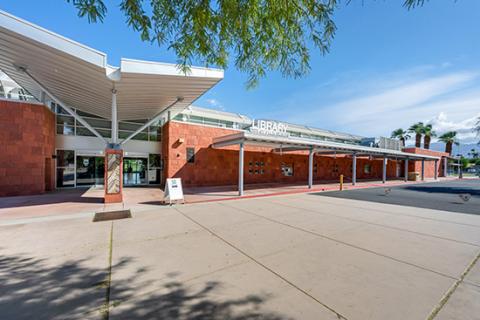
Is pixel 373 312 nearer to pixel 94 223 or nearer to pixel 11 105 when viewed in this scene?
pixel 94 223

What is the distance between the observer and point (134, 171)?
53.5ft

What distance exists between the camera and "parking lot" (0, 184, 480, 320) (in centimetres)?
257

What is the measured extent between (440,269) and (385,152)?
2077 centimetres

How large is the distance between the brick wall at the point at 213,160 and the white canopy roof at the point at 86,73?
2950 millimetres

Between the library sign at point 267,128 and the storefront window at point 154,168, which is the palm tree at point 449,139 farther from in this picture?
the storefront window at point 154,168

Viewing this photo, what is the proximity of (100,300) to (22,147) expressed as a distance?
12798 mm

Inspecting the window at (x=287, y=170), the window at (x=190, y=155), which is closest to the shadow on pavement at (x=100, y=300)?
the window at (x=190, y=155)

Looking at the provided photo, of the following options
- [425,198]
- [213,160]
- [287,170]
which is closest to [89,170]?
[213,160]

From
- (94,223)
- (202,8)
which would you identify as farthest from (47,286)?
(202,8)

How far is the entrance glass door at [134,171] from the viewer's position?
629 inches

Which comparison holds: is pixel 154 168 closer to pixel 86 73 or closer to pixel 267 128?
pixel 86 73

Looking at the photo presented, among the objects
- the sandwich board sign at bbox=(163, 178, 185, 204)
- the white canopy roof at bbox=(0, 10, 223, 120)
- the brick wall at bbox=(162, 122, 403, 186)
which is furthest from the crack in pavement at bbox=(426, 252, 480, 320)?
the brick wall at bbox=(162, 122, 403, 186)

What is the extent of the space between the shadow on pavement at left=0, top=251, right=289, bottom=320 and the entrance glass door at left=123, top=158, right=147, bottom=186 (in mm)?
13462

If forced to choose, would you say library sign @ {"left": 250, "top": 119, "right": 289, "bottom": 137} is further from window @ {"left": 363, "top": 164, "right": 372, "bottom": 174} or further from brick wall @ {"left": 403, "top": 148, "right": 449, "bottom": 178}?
brick wall @ {"left": 403, "top": 148, "right": 449, "bottom": 178}
